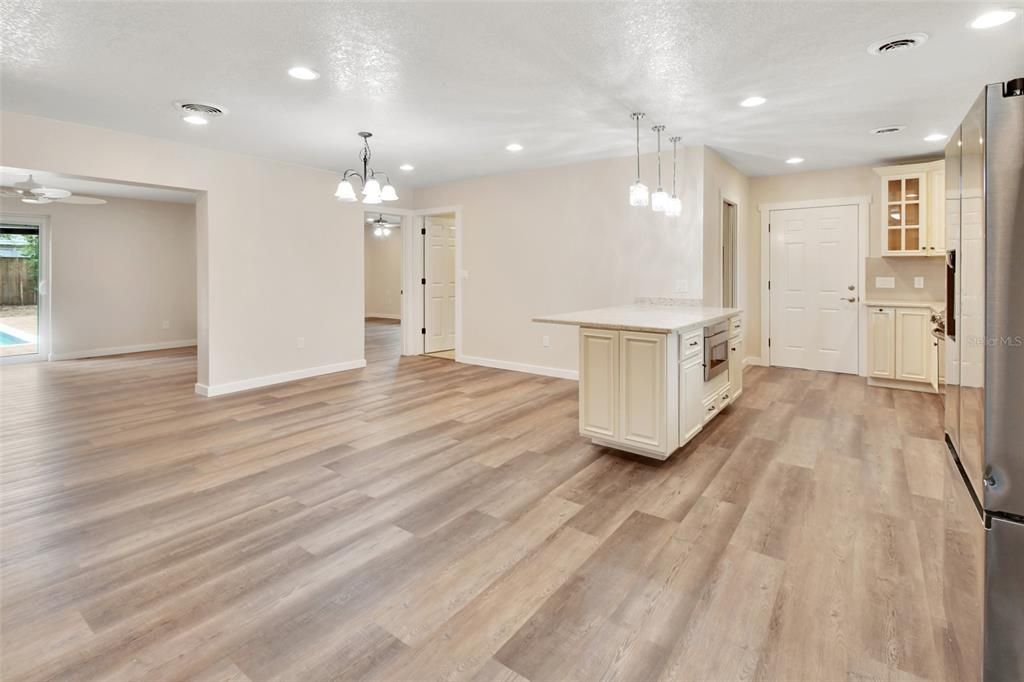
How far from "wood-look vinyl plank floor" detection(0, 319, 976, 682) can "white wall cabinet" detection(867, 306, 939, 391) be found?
1200 millimetres

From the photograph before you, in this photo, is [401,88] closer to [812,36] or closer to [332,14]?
[332,14]

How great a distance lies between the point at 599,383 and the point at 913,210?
4.62m

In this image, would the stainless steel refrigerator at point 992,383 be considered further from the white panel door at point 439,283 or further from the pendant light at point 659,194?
the white panel door at point 439,283

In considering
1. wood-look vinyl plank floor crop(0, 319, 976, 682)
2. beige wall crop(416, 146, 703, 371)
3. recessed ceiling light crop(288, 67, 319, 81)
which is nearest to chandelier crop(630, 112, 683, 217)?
beige wall crop(416, 146, 703, 371)

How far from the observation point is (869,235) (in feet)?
19.6

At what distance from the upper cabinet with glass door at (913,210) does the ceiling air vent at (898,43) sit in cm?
328

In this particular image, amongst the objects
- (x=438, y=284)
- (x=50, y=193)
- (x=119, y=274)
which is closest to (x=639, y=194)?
(x=438, y=284)

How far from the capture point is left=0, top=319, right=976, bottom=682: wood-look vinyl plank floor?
1.65 metres

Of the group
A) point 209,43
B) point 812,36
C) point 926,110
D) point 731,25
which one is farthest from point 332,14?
point 926,110

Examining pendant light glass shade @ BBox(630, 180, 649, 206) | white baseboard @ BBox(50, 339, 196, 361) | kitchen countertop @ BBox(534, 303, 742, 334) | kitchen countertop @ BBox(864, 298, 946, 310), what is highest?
pendant light glass shade @ BBox(630, 180, 649, 206)

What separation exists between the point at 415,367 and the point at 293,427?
272 cm

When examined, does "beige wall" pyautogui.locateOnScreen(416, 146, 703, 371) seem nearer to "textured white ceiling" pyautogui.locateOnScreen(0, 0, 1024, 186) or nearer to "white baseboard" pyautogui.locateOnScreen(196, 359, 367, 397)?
"textured white ceiling" pyautogui.locateOnScreen(0, 0, 1024, 186)

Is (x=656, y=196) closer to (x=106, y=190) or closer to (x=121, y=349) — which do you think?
(x=106, y=190)

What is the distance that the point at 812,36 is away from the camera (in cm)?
270
